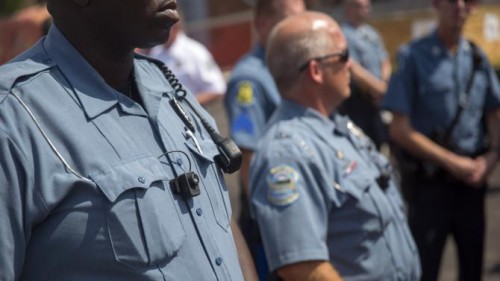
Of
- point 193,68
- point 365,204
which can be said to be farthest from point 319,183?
point 193,68

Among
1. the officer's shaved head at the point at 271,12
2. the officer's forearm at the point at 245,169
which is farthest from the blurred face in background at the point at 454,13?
the officer's forearm at the point at 245,169

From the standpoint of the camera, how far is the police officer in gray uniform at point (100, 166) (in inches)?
87.4

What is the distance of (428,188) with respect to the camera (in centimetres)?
596

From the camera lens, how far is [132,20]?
2.42 m

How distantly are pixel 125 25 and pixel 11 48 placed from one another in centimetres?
464

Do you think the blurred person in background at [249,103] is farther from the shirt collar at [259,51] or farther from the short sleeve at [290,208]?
the short sleeve at [290,208]

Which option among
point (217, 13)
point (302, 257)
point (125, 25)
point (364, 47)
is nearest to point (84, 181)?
point (125, 25)

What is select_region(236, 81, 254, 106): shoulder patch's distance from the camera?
5.39 meters

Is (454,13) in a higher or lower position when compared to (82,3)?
lower

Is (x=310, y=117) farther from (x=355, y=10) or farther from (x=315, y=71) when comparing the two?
(x=355, y=10)

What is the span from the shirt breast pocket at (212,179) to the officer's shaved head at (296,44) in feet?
4.51

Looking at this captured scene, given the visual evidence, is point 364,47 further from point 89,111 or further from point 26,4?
point 26,4

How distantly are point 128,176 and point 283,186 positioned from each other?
4.86 ft

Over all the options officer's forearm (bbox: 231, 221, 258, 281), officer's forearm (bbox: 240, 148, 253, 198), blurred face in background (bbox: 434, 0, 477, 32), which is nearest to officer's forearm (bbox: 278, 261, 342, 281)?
Result: officer's forearm (bbox: 231, 221, 258, 281)
